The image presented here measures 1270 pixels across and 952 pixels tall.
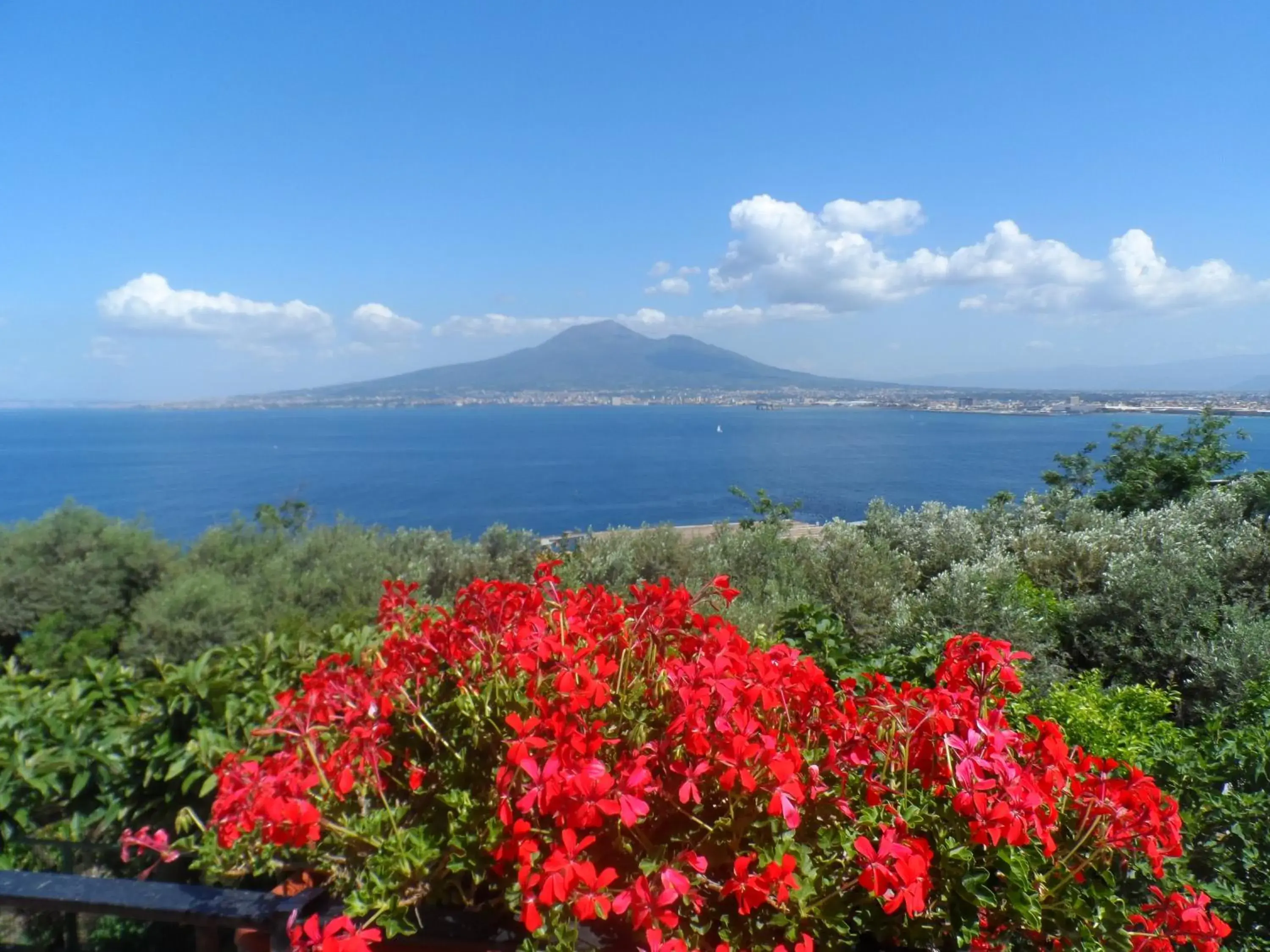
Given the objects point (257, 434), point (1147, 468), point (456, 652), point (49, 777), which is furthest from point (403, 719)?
point (257, 434)

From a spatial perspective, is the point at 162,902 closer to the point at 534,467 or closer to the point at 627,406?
the point at 534,467

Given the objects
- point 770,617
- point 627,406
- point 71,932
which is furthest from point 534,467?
point 627,406

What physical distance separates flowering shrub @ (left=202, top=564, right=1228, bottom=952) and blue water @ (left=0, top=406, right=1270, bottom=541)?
725cm

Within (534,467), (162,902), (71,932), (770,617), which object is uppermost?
(162,902)

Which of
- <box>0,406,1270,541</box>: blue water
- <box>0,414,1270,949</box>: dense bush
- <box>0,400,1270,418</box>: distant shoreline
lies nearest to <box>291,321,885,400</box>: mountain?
<box>0,400,1270,418</box>: distant shoreline

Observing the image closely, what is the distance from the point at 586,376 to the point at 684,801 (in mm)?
158061

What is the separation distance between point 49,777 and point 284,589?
138 inches

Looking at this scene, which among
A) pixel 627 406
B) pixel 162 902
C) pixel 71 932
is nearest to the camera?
pixel 162 902

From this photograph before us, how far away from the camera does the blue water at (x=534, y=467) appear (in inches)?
1580

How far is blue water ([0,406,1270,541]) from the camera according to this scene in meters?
40.1

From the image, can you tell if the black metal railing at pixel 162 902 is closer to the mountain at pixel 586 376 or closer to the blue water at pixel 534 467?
the blue water at pixel 534 467

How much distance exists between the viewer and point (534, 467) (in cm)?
6481

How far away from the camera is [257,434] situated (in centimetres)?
10025

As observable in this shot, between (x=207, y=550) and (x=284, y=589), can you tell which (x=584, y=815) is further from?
(x=207, y=550)
